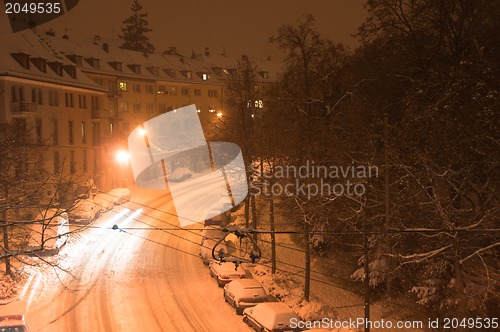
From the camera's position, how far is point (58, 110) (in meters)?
39.0

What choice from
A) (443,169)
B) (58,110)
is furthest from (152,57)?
(443,169)

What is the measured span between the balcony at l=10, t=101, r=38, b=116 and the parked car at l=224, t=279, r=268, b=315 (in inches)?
861

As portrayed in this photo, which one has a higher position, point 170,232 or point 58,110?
point 58,110

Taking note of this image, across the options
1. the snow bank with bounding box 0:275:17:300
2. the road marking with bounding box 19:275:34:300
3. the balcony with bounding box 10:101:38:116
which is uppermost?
the balcony with bounding box 10:101:38:116

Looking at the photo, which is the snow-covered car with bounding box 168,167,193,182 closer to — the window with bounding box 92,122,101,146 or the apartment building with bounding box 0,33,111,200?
the apartment building with bounding box 0,33,111,200

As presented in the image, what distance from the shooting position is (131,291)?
2156 centimetres

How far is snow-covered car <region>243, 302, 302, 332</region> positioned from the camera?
16.4m

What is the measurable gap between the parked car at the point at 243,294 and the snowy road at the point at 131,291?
0.38 meters

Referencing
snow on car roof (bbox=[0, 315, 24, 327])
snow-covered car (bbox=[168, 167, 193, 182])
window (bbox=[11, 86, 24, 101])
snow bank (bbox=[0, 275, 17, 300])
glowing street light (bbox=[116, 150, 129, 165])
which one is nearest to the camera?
snow on car roof (bbox=[0, 315, 24, 327])

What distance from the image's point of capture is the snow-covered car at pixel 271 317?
16.4 m

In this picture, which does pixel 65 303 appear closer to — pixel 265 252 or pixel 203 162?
pixel 265 252

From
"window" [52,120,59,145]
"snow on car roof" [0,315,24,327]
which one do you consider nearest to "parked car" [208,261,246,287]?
"snow on car roof" [0,315,24,327]

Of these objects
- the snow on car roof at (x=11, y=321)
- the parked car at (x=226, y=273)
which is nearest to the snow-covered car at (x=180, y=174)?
the parked car at (x=226, y=273)

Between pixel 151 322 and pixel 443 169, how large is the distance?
36.1 ft
